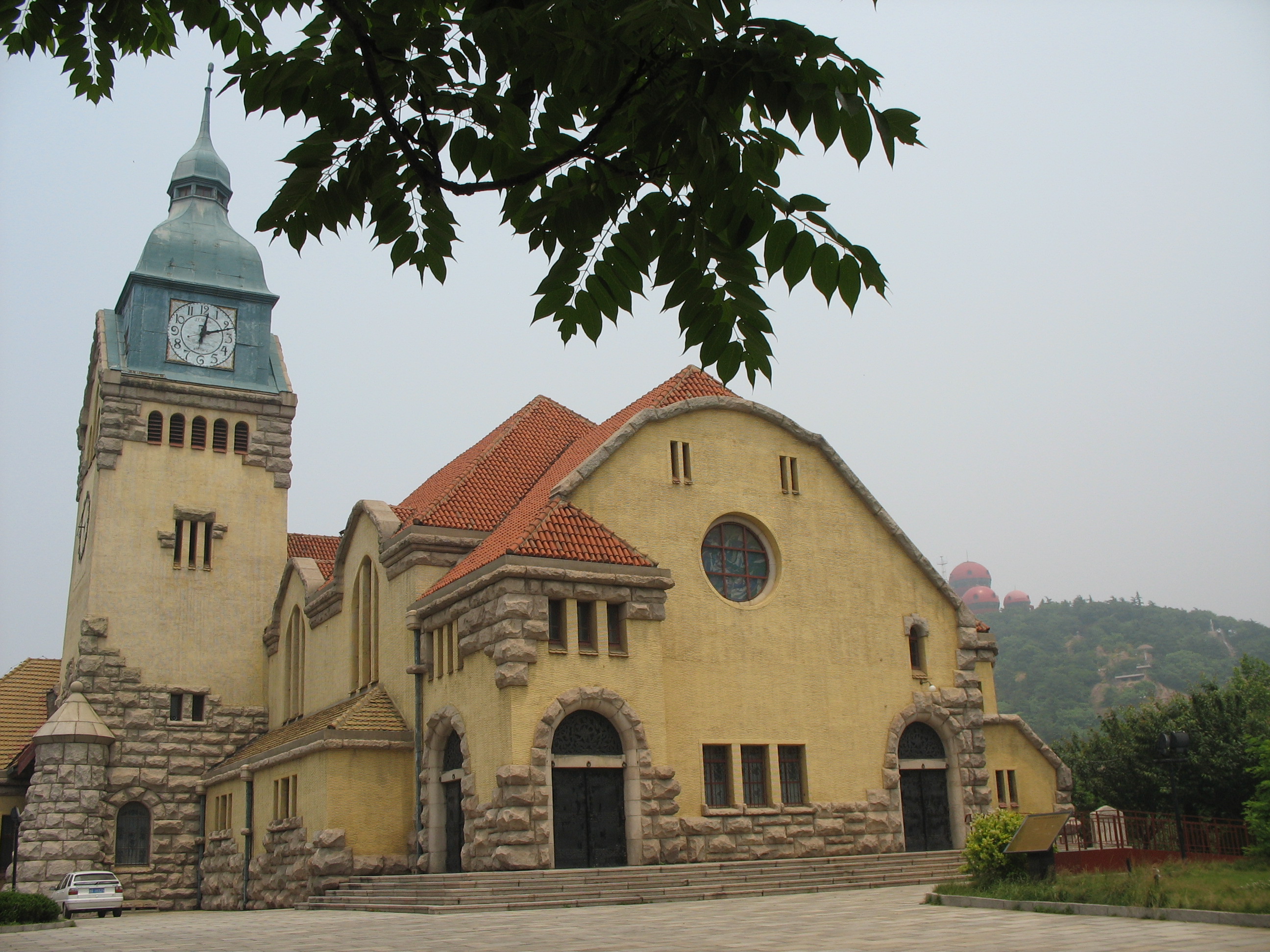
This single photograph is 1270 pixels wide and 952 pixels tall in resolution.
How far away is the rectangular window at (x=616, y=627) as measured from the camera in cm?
2370

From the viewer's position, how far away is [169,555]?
34.5 metres

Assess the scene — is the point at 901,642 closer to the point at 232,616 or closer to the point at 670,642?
the point at 670,642

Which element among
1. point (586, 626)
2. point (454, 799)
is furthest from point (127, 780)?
point (586, 626)

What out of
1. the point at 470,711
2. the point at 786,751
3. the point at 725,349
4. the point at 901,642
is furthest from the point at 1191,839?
the point at 725,349

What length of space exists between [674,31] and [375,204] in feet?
5.33

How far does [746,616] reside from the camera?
86.3 ft

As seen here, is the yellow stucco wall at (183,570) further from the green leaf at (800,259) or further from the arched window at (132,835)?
the green leaf at (800,259)

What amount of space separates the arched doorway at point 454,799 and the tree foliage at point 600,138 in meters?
19.6

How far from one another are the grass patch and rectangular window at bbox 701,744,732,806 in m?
6.35

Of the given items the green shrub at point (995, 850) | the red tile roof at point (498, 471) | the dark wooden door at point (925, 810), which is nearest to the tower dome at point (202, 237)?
the red tile roof at point (498, 471)

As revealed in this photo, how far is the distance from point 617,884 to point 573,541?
263 inches

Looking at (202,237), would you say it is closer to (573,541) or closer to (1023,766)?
(573,541)

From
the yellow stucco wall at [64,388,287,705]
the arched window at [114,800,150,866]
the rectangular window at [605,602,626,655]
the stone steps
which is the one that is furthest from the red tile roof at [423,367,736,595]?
the arched window at [114,800,150,866]

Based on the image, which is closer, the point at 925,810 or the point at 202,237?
the point at 925,810
